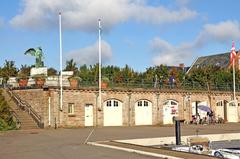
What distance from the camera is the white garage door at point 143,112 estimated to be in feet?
133

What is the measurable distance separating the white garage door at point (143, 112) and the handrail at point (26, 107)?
1010 centimetres

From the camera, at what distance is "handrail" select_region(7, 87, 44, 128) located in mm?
33906

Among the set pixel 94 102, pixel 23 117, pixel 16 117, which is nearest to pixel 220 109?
pixel 94 102

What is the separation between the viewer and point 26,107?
3509cm

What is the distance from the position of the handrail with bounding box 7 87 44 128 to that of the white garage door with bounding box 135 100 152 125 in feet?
33.1

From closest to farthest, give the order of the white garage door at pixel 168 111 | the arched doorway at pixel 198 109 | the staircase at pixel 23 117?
1. the staircase at pixel 23 117
2. the white garage door at pixel 168 111
3. the arched doorway at pixel 198 109

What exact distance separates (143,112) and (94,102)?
18.6 ft

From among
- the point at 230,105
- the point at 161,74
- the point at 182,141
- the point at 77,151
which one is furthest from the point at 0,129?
the point at 161,74

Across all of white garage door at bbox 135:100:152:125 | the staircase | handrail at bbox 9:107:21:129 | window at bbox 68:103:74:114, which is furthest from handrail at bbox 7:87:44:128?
white garage door at bbox 135:100:152:125

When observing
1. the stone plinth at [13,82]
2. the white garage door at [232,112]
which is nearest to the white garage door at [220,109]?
the white garage door at [232,112]

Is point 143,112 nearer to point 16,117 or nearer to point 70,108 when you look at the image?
point 70,108

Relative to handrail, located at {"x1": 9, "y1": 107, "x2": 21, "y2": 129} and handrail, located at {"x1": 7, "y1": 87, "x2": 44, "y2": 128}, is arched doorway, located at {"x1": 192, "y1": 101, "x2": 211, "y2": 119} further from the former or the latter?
handrail, located at {"x1": 9, "y1": 107, "x2": 21, "y2": 129}

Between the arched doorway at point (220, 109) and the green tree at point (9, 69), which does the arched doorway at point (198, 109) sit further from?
the green tree at point (9, 69)

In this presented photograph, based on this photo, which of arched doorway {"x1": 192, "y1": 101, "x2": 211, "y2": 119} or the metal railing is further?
arched doorway {"x1": 192, "y1": 101, "x2": 211, "y2": 119}
